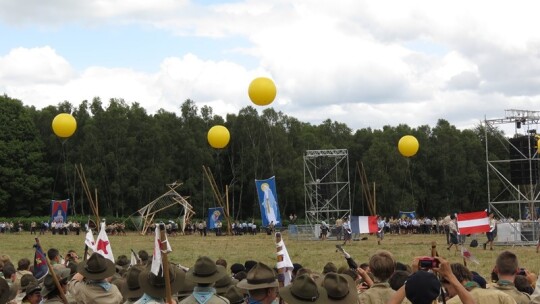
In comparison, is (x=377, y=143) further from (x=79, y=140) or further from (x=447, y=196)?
(x=79, y=140)

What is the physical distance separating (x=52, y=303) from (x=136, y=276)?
0.79 meters

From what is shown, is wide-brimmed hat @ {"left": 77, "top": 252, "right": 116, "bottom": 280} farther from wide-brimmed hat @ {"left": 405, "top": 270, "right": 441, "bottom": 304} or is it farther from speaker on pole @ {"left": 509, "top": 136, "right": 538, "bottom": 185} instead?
speaker on pole @ {"left": 509, "top": 136, "right": 538, "bottom": 185}

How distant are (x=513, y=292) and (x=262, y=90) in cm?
1462

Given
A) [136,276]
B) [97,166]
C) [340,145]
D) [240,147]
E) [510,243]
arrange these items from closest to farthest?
[136,276]
[510,243]
[97,166]
[240,147]
[340,145]

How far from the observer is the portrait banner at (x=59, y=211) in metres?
61.8

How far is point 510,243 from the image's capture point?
121 feet

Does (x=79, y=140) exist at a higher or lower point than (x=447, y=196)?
higher

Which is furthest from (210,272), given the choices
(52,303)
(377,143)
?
(377,143)

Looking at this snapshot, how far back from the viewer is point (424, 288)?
498 centimetres

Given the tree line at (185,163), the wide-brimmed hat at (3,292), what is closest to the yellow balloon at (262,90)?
the wide-brimmed hat at (3,292)

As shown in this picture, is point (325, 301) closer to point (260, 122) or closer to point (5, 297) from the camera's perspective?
point (5, 297)

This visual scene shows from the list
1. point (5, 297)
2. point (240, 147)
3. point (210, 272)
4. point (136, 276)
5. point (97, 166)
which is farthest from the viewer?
point (240, 147)

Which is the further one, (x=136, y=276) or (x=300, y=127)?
(x=300, y=127)

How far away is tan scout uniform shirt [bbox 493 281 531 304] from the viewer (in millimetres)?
7750
